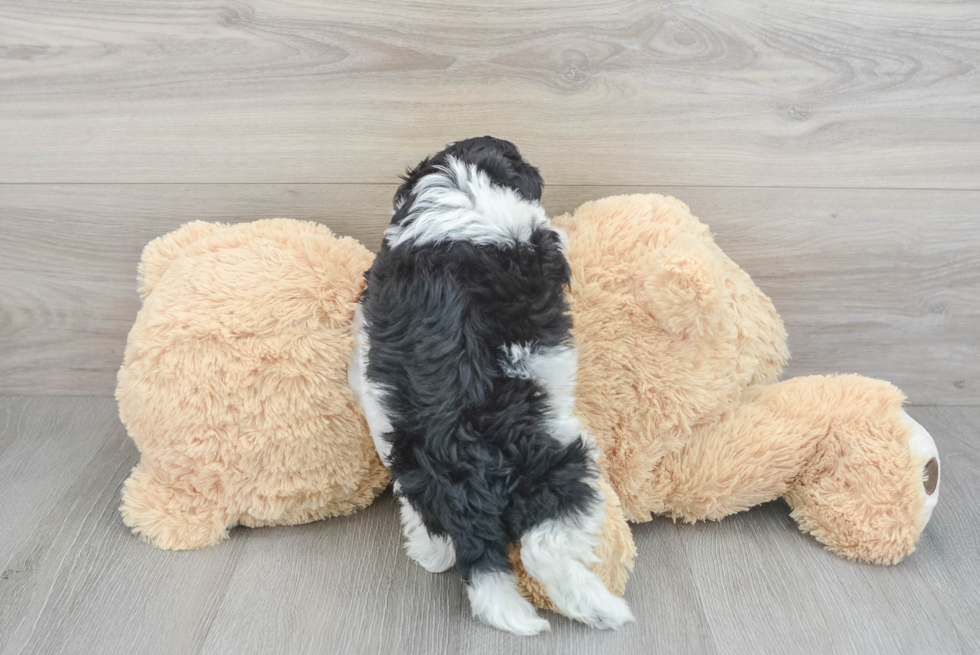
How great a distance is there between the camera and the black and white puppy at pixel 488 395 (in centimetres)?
63

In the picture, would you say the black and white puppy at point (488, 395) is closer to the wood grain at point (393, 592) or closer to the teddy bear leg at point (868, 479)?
the wood grain at point (393, 592)

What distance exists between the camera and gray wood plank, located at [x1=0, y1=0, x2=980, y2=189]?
85 cm

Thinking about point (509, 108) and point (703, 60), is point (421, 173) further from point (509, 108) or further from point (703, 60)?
point (703, 60)

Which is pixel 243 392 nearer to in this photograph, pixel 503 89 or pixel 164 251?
pixel 164 251

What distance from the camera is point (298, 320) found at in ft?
2.45

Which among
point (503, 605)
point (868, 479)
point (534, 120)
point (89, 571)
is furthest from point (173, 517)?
point (868, 479)

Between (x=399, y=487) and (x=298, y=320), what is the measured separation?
0.21 meters

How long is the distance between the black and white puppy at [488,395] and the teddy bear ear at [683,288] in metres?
0.10

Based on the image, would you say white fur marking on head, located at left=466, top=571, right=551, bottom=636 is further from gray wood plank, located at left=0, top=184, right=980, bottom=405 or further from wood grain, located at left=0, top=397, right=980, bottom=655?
gray wood plank, located at left=0, top=184, right=980, bottom=405

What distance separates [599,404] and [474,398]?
180 mm

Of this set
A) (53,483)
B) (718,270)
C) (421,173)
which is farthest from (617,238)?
(53,483)

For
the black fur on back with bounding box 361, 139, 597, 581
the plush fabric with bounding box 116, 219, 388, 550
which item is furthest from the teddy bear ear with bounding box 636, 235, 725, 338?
Answer: the plush fabric with bounding box 116, 219, 388, 550

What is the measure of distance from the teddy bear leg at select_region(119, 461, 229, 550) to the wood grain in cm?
1

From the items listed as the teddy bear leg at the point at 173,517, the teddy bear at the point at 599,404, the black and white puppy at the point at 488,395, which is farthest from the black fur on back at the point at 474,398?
the teddy bear leg at the point at 173,517
